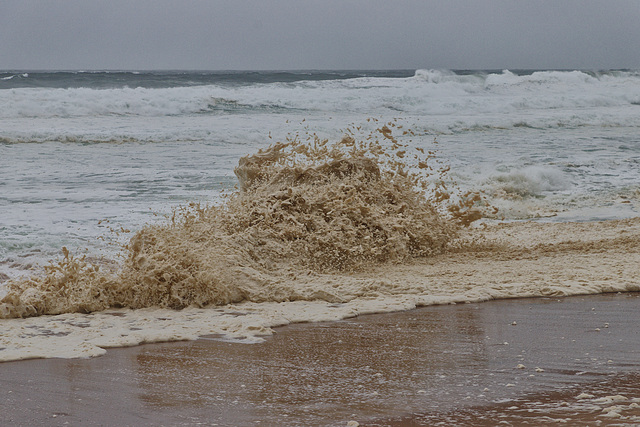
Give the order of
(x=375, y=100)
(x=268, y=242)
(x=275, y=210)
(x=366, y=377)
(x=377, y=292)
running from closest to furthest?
(x=366, y=377) → (x=377, y=292) → (x=268, y=242) → (x=275, y=210) → (x=375, y=100)

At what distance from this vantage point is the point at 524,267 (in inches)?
222

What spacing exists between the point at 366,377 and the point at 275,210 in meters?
2.79

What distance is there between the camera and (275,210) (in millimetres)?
5750

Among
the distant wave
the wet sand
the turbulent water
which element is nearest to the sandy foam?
the turbulent water

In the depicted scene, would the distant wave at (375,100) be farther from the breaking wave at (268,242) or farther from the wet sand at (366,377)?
the wet sand at (366,377)

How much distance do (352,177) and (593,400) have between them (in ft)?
12.5

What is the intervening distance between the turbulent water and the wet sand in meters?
0.39

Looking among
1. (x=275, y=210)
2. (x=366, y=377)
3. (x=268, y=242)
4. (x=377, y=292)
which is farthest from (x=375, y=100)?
(x=366, y=377)

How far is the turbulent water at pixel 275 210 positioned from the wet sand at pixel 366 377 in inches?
15.4

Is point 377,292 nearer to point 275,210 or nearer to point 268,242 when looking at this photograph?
point 268,242

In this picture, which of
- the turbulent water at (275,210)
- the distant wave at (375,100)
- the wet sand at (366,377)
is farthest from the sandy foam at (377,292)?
the distant wave at (375,100)

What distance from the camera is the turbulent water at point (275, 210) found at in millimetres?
4711

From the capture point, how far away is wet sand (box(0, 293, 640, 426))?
266 cm

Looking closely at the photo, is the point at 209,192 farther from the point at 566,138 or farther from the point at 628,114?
the point at 628,114
